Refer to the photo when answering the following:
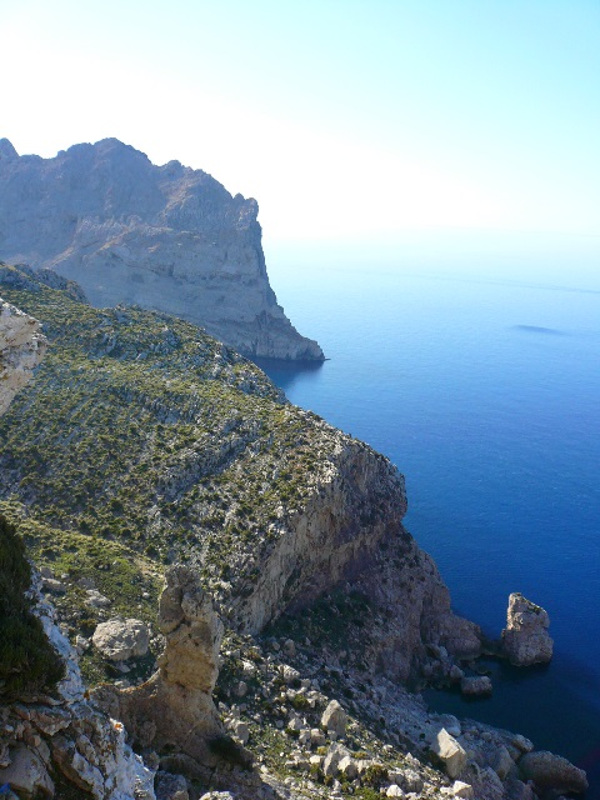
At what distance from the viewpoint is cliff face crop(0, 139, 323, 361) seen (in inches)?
6260

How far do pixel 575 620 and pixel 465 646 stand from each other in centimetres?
1356

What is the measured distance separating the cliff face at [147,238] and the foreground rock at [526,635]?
4294 inches

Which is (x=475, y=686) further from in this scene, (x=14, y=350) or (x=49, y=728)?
(x=14, y=350)

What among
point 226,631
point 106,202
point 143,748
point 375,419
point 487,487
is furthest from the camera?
point 106,202

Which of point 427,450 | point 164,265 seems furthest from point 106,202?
point 427,450

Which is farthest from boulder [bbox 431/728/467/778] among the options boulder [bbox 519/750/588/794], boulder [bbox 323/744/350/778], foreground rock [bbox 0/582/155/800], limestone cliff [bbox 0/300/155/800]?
foreground rock [bbox 0/582/155/800]

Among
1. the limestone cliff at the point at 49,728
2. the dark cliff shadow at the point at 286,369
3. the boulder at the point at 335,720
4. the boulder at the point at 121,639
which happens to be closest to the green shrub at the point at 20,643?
the limestone cliff at the point at 49,728

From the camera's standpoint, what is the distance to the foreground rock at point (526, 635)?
52312 mm

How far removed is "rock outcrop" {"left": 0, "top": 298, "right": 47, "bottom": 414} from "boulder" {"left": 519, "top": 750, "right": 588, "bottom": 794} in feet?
122

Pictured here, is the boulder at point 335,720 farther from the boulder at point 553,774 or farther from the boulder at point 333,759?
the boulder at point 553,774

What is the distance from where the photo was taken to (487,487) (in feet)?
295

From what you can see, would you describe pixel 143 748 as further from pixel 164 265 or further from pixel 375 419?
→ pixel 164 265

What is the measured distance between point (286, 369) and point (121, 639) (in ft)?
403

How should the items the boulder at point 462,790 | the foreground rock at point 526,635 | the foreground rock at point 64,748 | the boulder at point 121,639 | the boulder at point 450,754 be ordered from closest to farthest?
the foreground rock at point 64,748, the boulder at point 121,639, the boulder at point 462,790, the boulder at point 450,754, the foreground rock at point 526,635
